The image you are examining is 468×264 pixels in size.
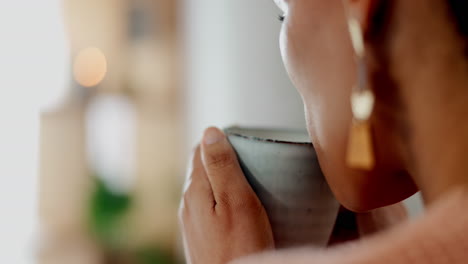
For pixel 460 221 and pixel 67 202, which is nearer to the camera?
pixel 460 221

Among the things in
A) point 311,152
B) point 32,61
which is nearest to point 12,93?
point 32,61

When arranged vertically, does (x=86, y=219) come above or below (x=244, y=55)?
below

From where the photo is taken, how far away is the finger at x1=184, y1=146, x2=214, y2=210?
68 centimetres

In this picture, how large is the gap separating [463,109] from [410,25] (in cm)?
7

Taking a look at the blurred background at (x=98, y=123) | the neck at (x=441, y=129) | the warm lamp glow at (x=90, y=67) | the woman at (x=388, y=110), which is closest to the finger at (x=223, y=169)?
the woman at (x=388, y=110)

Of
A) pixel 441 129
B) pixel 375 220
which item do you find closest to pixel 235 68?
pixel 375 220

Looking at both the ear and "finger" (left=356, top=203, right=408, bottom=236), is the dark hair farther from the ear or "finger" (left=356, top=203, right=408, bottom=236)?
"finger" (left=356, top=203, right=408, bottom=236)

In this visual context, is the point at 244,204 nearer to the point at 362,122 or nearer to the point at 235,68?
the point at 362,122

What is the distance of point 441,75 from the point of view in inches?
17.1

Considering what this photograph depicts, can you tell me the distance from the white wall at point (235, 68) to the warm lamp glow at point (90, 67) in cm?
36

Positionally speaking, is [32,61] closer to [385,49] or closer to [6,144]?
[6,144]

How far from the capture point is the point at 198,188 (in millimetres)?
697

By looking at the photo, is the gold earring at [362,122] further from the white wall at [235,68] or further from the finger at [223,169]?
the white wall at [235,68]

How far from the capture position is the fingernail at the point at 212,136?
2.22 feet
